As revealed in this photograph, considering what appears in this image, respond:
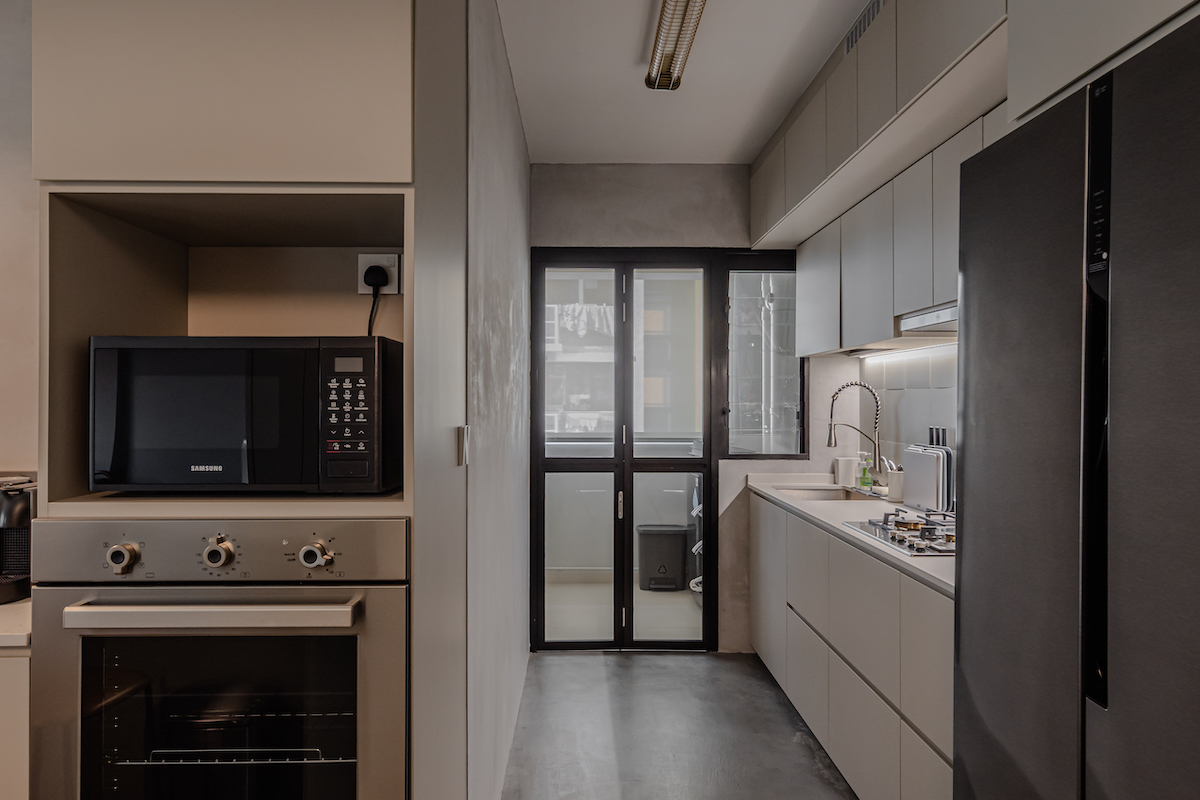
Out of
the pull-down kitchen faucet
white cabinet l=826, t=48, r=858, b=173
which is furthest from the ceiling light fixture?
the pull-down kitchen faucet

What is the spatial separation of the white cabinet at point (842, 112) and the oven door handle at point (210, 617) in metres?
2.01

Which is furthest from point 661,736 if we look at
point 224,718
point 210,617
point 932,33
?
point 932,33

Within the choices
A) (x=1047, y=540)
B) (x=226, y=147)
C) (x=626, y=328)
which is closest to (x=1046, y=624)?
(x=1047, y=540)

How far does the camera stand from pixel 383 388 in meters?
1.13

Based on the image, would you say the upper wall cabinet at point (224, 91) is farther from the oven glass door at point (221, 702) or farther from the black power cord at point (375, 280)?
the oven glass door at point (221, 702)

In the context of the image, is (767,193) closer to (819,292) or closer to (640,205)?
(819,292)

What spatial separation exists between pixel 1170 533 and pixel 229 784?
A: 4.84ft

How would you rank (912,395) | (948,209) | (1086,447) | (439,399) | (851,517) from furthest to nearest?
(912,395)
(851,517)
(948,209)
(439,399)
(1086,447)

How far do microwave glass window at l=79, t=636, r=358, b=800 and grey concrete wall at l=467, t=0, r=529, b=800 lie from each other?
545 mm

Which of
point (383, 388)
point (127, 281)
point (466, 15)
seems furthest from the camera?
point (466, 15)

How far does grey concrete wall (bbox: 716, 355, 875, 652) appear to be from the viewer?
11.1ft

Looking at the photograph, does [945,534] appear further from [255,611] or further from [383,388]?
[255,611]

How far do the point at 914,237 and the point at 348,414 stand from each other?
1.86 m

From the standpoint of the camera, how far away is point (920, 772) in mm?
1665
